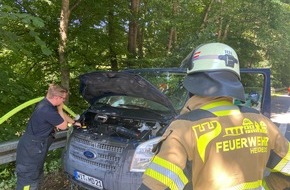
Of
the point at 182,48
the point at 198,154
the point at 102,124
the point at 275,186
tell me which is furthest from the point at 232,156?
the point at 182,48

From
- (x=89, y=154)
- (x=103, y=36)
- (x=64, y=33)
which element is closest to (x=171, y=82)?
(x=89, y=154)

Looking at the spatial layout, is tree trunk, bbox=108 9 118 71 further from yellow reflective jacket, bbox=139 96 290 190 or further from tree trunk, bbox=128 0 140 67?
yellow reflective jacket, bbox=139 96 290 190

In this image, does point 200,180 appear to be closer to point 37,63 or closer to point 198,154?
point 198,154

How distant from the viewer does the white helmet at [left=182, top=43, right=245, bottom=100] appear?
1.38m

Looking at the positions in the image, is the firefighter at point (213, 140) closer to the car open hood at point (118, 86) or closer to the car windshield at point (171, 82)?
the car open hood at point (118, 86)

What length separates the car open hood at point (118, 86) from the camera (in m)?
3.87

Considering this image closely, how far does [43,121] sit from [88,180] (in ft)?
2.99

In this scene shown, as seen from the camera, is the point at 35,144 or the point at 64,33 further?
the point at 64,33

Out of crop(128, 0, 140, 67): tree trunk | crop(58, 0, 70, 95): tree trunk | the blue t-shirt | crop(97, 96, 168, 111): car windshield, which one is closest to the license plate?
the blue t-shirt

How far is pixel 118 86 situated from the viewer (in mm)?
4379

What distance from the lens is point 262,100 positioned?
198 inches

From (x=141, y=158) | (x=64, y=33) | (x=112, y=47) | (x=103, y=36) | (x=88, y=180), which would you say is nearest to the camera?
(x=141, y=158)

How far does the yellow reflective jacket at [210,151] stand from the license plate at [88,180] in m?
2.45

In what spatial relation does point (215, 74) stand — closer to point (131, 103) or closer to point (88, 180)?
point (88, 180)
